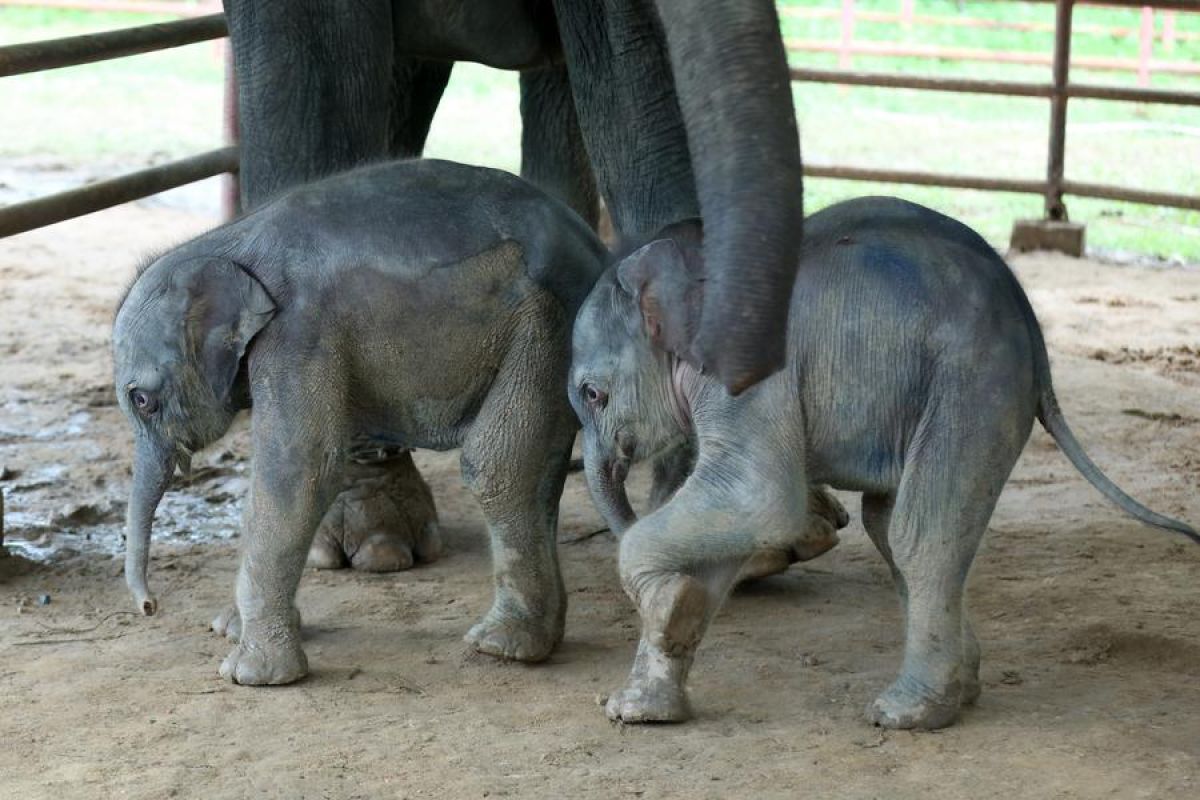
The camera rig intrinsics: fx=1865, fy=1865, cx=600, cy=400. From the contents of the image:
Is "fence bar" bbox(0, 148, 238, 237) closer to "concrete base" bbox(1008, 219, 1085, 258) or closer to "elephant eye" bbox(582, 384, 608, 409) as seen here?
"elephant eye" bbox(582, 384, 608, 409)

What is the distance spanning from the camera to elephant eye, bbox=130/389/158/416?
3580 millimetres

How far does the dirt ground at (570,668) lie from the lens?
10.2 feet

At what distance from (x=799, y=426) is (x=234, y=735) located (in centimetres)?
114

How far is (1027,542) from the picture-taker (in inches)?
183

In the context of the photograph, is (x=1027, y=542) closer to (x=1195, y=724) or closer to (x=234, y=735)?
(x=1195, y=724)

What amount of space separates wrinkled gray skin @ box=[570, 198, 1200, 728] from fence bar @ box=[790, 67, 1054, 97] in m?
6.13

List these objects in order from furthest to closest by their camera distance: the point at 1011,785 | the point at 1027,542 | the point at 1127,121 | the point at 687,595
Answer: the point at 1127,121, the point at 1027,542, the point at 687,595, the point at 1011,785

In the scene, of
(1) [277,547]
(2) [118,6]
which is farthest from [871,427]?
(2) [118,6]

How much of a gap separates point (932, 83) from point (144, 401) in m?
6.62

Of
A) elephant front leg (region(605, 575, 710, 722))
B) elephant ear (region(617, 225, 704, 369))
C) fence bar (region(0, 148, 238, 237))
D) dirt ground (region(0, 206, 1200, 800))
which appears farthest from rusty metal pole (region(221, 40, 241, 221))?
elephant front leg (region(605, 575, 710, 722))

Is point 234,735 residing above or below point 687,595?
below

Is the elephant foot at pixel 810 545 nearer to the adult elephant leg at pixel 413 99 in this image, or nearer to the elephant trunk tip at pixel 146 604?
the elephant trunk tip at pixel 146 604

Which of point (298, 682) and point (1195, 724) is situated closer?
point (1195, 724)

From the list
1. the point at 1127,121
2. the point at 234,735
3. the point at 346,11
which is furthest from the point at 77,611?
the point at 1127,121
